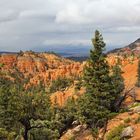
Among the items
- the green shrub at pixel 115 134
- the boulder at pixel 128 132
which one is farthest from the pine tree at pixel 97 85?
the boulder at pixel 128 132

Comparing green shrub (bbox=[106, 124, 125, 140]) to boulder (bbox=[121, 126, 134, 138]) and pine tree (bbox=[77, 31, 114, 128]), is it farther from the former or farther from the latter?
pine tree (bbox=[77, 31, 114, 128])

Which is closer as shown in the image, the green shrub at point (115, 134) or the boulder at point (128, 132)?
the boulder at point (128, 132)

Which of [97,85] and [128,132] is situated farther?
[97,85]

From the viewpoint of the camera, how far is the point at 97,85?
5322 centimetres

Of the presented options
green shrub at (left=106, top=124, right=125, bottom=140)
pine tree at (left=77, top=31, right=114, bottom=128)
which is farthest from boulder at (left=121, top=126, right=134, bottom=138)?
pine tree at (left=77, top=31, right=114, bottom=128)

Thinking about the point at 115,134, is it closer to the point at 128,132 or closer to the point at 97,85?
the point at 128,132

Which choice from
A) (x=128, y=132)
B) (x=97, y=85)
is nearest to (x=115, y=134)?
(x=128, y=132)

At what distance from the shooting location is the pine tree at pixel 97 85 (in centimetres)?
5316

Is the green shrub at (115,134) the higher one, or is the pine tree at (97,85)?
the pine tree at (97,85)

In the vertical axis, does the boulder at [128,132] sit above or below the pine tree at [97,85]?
below

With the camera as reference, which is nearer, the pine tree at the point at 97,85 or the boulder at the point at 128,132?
the boulder at the point at 128,132

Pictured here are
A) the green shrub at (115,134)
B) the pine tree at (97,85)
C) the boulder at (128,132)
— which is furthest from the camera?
the pine tree at (97,85)

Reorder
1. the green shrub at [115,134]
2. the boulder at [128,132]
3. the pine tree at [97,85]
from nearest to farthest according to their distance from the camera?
the boulder at [128,132] < the green shrub at [115,134] < the pine tree at [97,85]

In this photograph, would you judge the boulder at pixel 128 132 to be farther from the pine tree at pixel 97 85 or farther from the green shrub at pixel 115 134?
the pine tree at pixel 97 85
